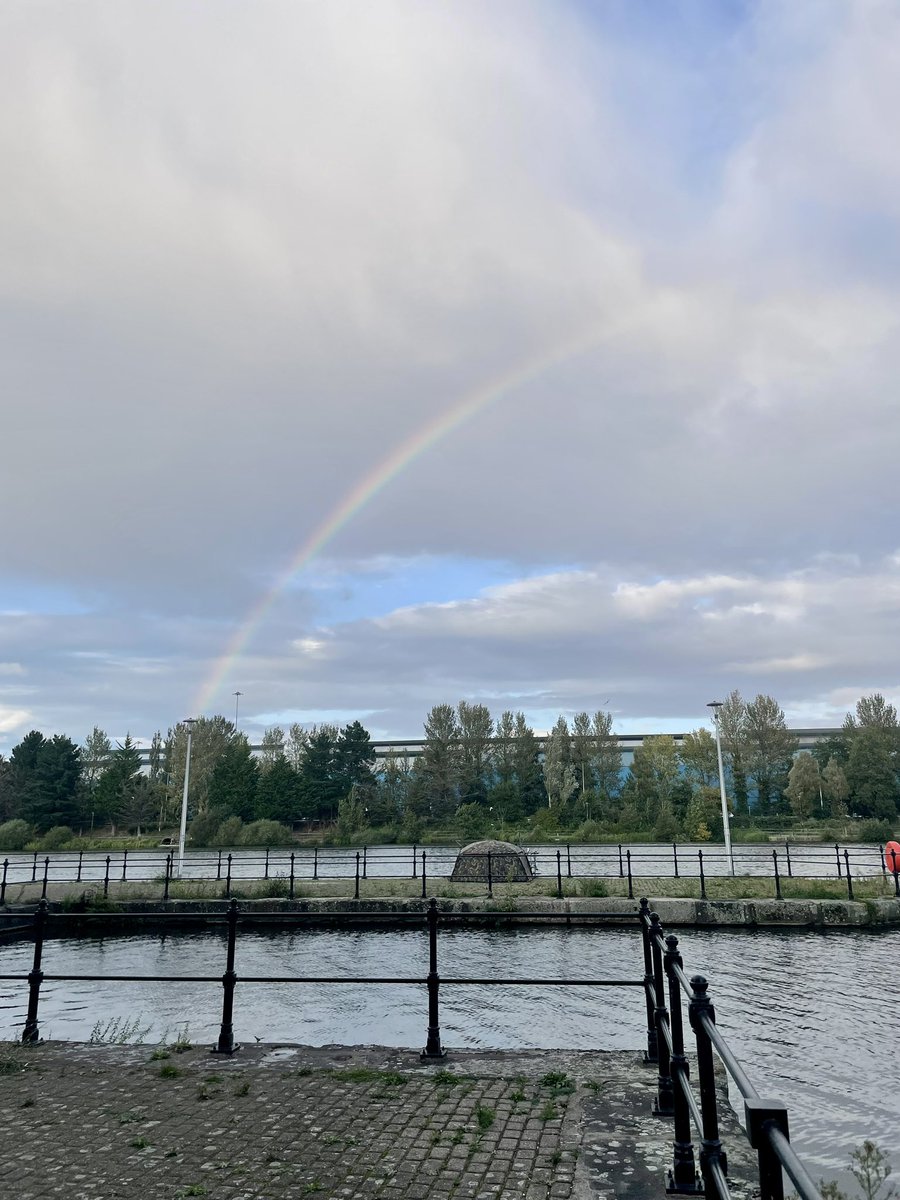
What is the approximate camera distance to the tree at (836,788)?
2470 inches

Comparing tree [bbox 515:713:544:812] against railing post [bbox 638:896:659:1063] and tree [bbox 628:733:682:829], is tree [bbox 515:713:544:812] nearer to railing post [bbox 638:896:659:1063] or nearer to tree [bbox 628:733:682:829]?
tree [bbox 628:733:682:829]

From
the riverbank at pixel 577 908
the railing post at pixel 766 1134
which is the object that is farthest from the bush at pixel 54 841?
the railing post at pixel 766 1134

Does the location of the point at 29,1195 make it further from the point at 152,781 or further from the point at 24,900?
the point at 152,781

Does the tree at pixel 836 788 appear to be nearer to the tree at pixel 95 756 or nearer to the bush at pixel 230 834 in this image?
the bush at pixel 230 834

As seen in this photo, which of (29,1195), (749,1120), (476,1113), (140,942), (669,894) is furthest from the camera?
(669,894)

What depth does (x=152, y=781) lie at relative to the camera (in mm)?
77312

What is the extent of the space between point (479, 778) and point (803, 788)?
2686 cm

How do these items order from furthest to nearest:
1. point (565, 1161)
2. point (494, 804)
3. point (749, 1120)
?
1. point (494, 804)
2. point (565, 1161)
3. point (749, 1120)

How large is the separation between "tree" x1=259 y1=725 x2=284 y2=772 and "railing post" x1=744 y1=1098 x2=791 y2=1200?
3168 inches

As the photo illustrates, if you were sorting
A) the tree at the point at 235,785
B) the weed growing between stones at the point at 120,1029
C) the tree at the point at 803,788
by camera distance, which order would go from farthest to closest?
the tree at the point at 235,785 → the tree at the point at 803,788 → the weed growing between stones at the point at 120,1029

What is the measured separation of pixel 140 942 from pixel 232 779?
5444 centimetres

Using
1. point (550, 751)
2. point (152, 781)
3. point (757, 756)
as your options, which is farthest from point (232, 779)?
point (757, 756)

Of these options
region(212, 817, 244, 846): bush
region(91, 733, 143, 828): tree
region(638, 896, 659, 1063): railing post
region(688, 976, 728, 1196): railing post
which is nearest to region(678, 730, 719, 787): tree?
region(212, 817, 244, 846): bush

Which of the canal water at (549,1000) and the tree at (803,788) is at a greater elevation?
the tree at (803,788)
